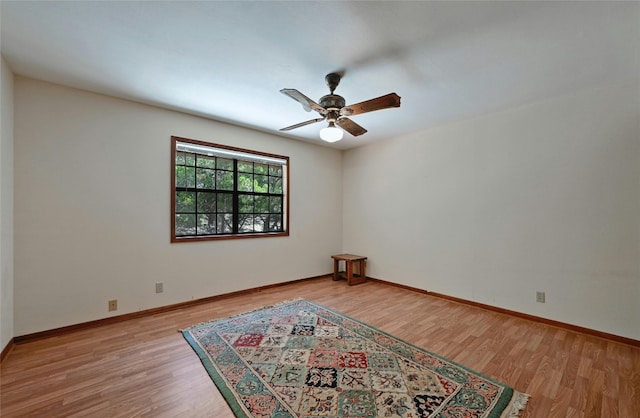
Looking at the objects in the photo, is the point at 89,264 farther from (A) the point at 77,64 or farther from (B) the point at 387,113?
(B) the point at 387,113

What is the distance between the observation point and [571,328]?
2.85 metres

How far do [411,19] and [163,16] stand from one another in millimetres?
1683

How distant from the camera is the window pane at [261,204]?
437 centimetres

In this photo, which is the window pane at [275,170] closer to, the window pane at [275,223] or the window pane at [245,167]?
the window pane at [245,167]

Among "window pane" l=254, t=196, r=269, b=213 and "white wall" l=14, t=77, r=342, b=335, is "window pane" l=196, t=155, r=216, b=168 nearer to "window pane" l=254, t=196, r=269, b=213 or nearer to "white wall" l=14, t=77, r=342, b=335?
"white wall" l=14, t=77, r=342, b=335

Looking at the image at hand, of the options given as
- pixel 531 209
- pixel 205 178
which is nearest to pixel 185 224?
pixel 205 178

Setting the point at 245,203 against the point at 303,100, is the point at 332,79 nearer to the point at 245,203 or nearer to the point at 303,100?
the point at 303,100

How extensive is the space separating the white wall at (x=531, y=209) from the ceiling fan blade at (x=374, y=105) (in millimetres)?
2070

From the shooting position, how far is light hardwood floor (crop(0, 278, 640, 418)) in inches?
66.9

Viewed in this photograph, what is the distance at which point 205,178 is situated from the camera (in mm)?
3809

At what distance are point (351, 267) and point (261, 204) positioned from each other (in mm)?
1900

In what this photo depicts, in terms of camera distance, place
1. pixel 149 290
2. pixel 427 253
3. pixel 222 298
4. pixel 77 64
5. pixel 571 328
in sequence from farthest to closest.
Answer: pixel 427 253 < pixel 222 298 < pixel 149 290 < pixel 571 328 < pixel 77 64

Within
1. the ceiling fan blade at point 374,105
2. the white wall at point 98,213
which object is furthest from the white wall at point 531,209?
the white wall at point 98,213

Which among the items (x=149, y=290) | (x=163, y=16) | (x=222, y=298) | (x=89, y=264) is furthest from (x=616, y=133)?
(x=89, y=264)
